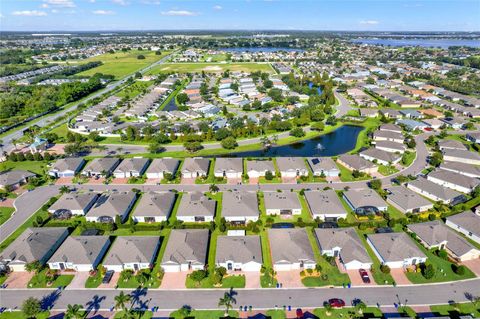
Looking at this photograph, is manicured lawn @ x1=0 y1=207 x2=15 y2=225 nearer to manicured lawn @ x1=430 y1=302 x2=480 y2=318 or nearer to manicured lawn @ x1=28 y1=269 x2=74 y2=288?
manicured lawn @ x1=28 y1=269 x2=74 y2=288

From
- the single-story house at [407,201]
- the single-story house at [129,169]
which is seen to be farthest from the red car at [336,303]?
→ the single-story house at [129,169]

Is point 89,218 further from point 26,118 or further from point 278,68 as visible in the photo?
point 278,68

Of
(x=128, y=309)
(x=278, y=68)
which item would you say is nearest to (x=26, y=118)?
(x=128, y=309)

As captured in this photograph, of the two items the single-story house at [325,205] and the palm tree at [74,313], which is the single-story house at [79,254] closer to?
the palm tree at [74,313]

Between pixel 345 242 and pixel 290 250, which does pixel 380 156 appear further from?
pixel 290 250

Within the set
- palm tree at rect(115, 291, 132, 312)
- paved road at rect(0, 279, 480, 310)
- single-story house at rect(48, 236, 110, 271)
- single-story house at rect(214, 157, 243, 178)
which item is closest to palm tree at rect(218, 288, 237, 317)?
paved road at rect(0, 279, 480, 310)

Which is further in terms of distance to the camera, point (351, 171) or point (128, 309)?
point (351, 171)

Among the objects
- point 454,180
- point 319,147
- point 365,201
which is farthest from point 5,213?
point 454,180
